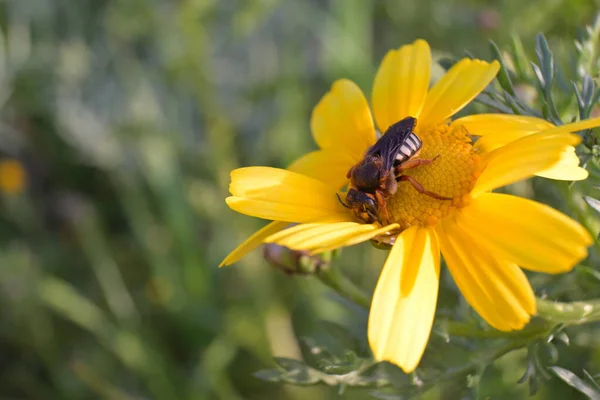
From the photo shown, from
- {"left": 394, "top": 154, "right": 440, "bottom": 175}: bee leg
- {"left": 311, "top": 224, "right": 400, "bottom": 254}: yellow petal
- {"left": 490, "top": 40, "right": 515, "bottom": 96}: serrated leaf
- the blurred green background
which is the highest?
{"left": 490, "top": 40, "right": 515, "bottom": 96}: serrated leaf

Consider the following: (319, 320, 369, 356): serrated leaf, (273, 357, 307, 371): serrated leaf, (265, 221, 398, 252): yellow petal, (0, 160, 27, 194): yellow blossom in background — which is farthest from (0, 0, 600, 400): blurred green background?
(265, 221, 398, 252): yellow petal

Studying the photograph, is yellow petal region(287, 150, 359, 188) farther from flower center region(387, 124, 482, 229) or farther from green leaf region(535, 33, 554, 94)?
green leaf region(535, 33, 554, 94)

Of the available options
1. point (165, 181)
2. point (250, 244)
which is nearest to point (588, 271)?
point (250, 244)

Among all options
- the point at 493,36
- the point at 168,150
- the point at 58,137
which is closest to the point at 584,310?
the point at 493,36

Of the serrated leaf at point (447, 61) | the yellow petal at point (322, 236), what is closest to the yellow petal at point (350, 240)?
the yellow petal at point (322, 236)

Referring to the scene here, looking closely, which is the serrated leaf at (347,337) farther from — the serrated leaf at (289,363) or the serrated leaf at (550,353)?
the serrated leaf at (550,353)
